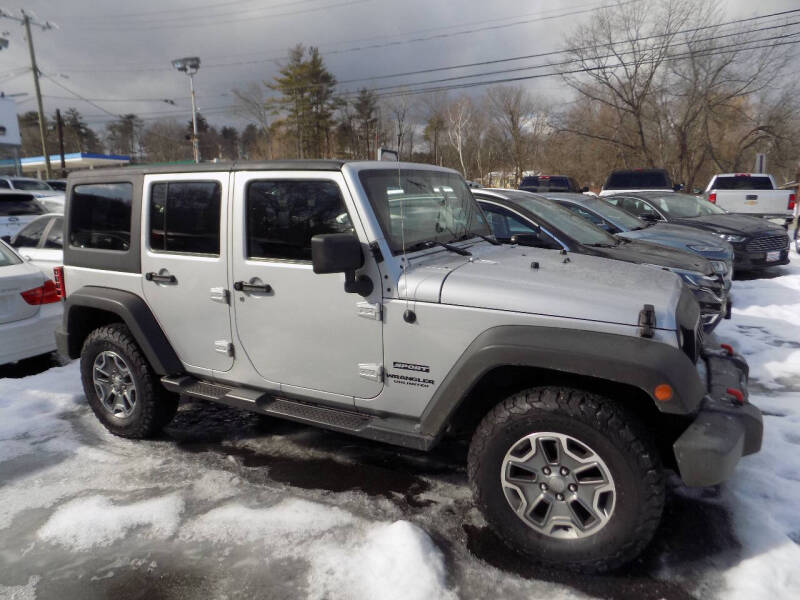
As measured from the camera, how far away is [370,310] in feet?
9.66

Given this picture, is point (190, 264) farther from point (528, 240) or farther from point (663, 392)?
point (528, 240)

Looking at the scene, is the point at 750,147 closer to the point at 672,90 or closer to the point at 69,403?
the point at 672,90

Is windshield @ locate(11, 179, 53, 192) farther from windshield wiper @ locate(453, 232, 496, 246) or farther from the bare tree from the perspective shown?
windshield wiper @ locate(453, 232, 496, 246)

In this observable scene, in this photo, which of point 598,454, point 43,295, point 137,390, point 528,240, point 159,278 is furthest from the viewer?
point 43,295

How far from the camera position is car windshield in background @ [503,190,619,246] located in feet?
19.0

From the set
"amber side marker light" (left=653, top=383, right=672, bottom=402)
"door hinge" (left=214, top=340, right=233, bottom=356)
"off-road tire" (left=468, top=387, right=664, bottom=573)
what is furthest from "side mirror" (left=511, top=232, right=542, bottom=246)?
"amber side marker light" (left=653, top=383, right=672, bottom=402)

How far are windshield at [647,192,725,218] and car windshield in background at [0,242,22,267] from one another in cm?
1015

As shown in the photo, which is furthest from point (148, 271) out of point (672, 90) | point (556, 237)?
point (672, 90)

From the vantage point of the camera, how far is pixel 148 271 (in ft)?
12.4

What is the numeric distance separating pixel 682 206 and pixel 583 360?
395 inches

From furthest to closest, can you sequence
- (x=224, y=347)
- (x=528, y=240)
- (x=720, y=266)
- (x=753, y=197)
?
(x=753, y=197), (x=720, y=266), (x=528, y=240), (x=224, y=347)

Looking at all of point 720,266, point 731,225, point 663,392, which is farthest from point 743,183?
point 663,392

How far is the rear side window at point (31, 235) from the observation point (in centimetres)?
754

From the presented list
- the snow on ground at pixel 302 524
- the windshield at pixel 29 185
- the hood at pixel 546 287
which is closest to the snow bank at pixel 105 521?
the snow on ground at pixel 302 524
